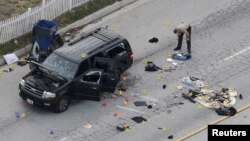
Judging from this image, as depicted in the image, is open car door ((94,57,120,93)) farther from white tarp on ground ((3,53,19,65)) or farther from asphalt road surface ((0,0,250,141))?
white tarp on ground ((3,53,19,65))

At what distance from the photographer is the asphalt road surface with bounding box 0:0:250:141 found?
1995cm

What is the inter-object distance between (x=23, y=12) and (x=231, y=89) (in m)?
8.89

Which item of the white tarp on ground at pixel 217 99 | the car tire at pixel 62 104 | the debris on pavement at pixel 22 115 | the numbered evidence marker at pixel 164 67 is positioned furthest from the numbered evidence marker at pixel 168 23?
the debris on pavement at pixel 22 115

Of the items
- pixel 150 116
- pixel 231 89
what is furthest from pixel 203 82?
pixel 150 116

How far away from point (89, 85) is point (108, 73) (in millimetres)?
855

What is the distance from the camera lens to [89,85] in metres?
20.8

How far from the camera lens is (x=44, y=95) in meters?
20.3

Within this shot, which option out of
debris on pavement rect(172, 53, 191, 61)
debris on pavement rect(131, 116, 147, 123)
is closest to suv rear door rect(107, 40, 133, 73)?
debris on pavement rect(172, 53, 191, 61)

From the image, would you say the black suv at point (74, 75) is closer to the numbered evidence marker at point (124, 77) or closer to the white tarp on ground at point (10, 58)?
the numbered evidence marker at point (124, 77)

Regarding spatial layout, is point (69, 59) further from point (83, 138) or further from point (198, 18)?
point (198, 18)

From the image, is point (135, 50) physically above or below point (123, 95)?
A: above

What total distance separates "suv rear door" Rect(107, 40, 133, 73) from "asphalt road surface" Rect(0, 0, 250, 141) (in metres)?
0.57

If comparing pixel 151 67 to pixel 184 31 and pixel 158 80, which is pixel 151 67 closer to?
pixel 158 80

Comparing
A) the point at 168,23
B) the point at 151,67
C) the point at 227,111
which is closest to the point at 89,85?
the point at 151,67
